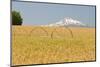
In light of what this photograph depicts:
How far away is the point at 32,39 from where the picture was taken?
2943 mm

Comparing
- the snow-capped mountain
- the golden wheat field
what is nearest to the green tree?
the golden wheat field

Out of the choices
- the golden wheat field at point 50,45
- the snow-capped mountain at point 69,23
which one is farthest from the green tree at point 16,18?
the snow-capped mountain at point 69,23

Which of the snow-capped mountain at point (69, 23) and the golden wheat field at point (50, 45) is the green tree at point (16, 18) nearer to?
the golden wheat field at point (50, 45)

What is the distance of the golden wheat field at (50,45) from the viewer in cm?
288

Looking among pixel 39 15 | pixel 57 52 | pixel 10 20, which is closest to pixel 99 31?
pixel 57 52

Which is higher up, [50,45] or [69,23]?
[69,23]

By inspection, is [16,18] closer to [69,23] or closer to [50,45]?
[50,45]

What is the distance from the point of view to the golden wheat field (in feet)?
9.43

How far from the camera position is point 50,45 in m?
3.03

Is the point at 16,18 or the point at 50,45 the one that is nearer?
the point at 16,18

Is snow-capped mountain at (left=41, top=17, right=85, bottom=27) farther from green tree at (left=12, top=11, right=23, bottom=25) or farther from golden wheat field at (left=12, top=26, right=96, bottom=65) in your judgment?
green tree at (left=12, top=11, right=23, bottom=25)

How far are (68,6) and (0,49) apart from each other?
1024 millimetres

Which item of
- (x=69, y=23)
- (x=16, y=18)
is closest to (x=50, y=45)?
(x=69, y=23)

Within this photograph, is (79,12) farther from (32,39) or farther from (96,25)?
(32,39)
